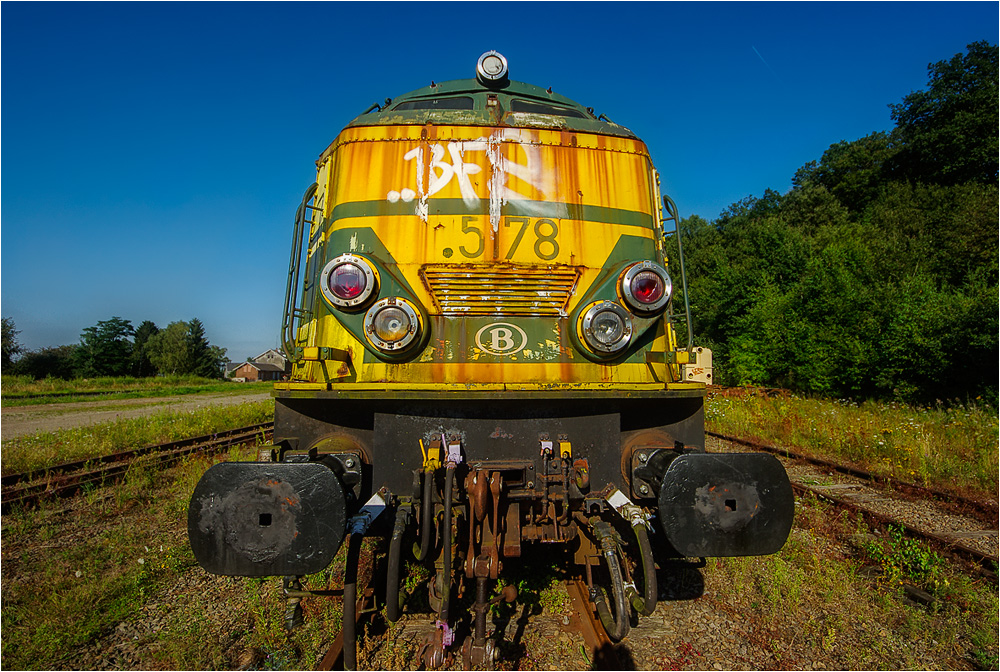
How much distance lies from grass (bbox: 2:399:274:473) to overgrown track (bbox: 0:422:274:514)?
19.1 inches

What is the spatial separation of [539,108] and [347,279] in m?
2.17

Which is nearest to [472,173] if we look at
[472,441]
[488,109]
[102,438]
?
[488,109]

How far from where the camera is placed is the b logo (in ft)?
10.3

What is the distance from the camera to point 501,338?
124 inches

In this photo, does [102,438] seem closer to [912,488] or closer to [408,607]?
[408,607]

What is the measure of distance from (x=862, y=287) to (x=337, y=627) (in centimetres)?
1825

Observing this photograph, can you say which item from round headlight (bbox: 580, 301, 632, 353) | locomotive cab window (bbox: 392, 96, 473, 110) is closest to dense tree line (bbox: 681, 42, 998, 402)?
round headlight (bbox: 580, 301, 632, 353)

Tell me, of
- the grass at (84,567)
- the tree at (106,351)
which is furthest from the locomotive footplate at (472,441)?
the tree at (106,351)

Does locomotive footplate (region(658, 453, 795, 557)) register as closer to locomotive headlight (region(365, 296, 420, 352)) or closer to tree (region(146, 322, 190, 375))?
locomotive headlight (region(365, 296, 420, 352))

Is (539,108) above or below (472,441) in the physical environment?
above

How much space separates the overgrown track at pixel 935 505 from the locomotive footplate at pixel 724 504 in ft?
10.3

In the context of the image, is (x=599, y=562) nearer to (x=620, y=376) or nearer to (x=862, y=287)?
(x=620, y=376)

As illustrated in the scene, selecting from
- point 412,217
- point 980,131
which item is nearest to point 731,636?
point 412,217

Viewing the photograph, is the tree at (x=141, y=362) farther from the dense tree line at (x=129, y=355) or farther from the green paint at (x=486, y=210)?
the green paint at (x=486, y=210)
